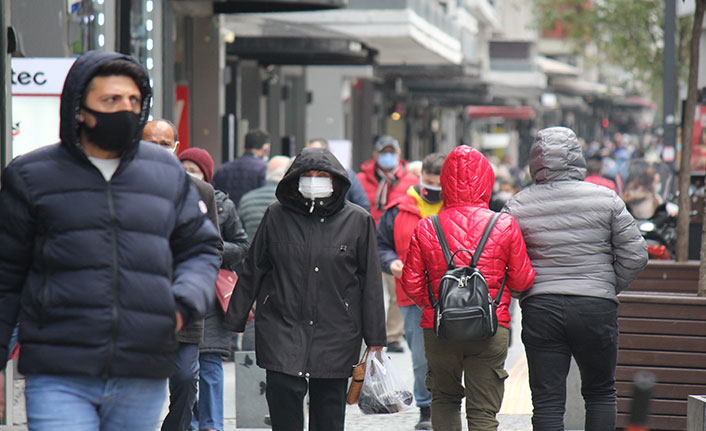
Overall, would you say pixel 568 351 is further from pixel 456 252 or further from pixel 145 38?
pixel 145 38

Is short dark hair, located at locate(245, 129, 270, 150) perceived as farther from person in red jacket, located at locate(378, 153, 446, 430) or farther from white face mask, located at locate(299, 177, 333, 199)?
white face mask, located at locate(299, 177, 333, 199)

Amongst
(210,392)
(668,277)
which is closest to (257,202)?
(210,392)

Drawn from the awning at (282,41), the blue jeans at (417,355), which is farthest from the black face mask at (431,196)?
the awning at (282,41)

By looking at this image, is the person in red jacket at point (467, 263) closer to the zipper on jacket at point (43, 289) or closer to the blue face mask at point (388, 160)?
the zipper on jacket at point (43, 289)

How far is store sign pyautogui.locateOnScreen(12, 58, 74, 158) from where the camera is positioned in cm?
834

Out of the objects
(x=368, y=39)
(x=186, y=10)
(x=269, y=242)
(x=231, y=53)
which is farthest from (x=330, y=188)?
(x=368, y=39)

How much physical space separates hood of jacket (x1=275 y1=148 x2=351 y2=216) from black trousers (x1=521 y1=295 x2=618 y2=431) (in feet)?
3.53

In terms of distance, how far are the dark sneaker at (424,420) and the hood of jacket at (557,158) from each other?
7.32 feet

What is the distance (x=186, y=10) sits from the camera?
15.3m

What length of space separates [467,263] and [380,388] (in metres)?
0.75

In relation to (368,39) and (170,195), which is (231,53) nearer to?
(368,39)

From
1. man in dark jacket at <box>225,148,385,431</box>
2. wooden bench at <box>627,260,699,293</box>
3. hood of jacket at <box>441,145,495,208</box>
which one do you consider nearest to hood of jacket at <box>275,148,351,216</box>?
man in dark jacket at <box>225,148,385,431</box>

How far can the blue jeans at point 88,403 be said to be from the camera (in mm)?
3824

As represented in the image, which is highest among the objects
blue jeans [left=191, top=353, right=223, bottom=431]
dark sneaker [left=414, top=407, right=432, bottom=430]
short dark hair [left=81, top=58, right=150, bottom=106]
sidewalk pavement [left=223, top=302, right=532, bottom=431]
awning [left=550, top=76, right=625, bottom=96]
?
awning [left=550, top=76, right=625, bottom=96]
